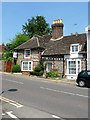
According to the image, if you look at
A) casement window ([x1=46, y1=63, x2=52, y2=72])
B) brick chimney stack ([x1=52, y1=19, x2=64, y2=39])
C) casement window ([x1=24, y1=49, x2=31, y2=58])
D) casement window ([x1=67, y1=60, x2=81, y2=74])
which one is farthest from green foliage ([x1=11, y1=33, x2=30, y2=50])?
casement window ([x1=67, y1=60, x2=81, y2=74])

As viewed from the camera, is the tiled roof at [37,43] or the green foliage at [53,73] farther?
the tiled roof at [37,43]

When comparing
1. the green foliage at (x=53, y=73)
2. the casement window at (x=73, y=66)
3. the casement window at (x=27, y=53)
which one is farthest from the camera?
the casement window at (x=27, y=53)

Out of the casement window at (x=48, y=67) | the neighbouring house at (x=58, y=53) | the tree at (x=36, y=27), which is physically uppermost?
the tree at (x=36, y=27)

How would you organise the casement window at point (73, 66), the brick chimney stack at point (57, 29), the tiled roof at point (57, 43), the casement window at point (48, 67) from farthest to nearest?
the brick chimney stack at point (57, 29), the casement window at point (48, 67), the tiled roof at point (57, 43), the casement window at point (73, 66)

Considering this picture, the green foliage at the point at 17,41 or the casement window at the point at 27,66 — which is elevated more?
the green foliage at the point at 17,41

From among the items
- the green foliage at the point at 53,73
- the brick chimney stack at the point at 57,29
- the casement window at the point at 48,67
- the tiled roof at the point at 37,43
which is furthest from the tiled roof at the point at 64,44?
the green foliage at the point at 53,73

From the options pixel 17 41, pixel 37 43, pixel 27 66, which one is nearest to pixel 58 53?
pixel 37 43

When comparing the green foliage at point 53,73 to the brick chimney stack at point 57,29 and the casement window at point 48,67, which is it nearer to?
the casement window at point 48,67

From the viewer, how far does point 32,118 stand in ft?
31.3

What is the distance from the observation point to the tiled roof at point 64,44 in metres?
34.2

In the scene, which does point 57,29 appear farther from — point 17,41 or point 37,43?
point 17,41

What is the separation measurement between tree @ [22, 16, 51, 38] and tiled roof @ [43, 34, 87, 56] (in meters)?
33.7

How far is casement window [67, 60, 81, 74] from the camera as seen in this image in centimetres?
3219

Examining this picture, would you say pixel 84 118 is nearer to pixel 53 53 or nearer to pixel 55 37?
pixel 53 53
